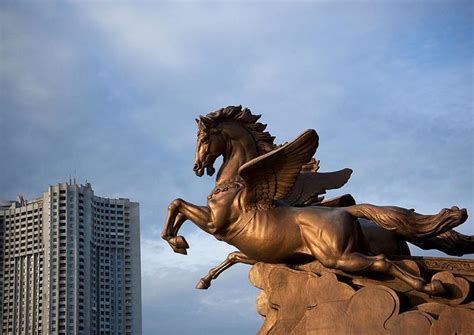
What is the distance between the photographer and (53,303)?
36.6m

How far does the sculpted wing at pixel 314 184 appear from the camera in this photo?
7133mm

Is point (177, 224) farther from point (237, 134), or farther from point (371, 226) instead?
point (371, 226)

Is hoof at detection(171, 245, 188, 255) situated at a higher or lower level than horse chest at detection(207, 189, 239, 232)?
lower

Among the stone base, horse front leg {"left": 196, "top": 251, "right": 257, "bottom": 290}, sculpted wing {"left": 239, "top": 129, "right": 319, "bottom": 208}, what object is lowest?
the stone base

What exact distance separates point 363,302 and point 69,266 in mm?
33138

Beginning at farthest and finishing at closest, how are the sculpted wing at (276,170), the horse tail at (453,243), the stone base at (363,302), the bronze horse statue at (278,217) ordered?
the horse tail at (453,243)
the sculpted wing at (276,170)
the bronze horse statue at (278,217)
the stone base at (363,302)

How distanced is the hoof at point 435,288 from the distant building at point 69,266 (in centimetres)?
3250

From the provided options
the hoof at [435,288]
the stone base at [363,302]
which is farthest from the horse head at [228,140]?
the hoof at [435,288]

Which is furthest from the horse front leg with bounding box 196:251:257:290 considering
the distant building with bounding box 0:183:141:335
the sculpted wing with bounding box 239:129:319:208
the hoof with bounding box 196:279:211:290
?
the distant building with bounding box 0:183:141:335

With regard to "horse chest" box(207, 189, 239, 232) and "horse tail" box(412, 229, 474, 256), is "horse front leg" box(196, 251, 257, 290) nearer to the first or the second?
"horse chest" box(207, 189, 239, 232)

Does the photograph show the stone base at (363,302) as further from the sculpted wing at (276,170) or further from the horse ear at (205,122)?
the horse ear at (205,122)


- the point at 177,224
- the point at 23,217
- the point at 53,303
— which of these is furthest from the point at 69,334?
the point at 177,224

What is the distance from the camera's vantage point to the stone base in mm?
5828

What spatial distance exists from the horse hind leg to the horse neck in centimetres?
143
